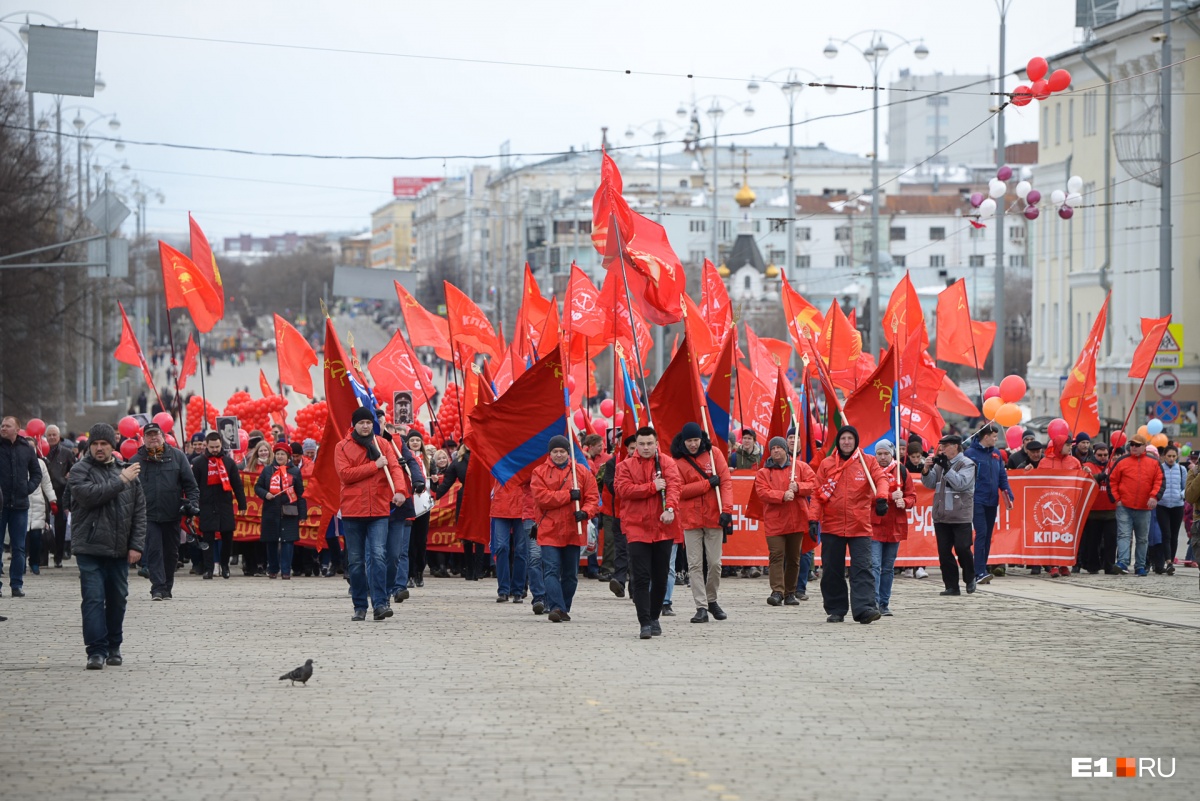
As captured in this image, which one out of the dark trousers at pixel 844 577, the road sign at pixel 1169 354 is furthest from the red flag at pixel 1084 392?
the dark trousers at pixel 844 577

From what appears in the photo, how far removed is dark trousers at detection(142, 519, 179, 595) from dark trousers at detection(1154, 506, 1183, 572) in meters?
11.3

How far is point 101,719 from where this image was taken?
9.52m

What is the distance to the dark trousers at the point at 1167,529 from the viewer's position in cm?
2059

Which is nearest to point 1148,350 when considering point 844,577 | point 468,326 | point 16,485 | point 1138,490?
point 1138,490

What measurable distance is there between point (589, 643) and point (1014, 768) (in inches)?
204

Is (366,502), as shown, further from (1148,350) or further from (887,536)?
(1148,350)

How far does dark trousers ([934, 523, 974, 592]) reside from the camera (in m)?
17.1

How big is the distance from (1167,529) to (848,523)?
785cm

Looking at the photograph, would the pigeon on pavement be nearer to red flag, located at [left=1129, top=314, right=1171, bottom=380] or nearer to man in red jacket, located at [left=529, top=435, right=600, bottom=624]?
man in red jacket, located at [left=529, top=435, right=600, bottom=624]

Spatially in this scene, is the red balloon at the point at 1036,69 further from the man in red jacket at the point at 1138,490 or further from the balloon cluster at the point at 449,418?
the balloon cluster at the point at 449,418

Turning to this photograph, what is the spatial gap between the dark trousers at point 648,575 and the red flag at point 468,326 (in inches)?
490

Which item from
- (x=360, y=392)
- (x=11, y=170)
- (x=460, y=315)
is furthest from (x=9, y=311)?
(x=360, y=392)

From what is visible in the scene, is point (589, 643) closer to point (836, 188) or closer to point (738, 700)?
point (738, 700)

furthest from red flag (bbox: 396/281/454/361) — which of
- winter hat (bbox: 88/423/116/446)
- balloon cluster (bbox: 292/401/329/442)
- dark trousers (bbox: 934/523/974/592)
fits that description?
winter hat (bbox: 88/423/116/446)
